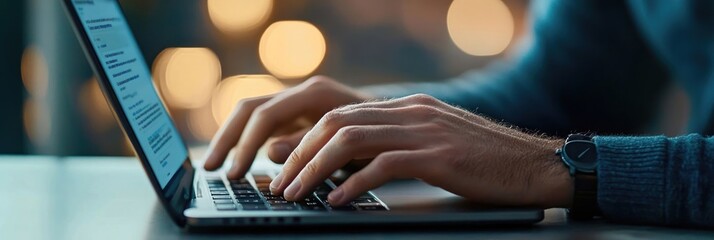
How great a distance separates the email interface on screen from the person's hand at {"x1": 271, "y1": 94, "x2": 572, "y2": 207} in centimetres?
11

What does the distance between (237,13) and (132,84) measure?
2.23 m

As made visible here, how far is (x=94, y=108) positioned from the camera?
98.3 inches

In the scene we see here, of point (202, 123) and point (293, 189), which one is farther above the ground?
point (202, 123)

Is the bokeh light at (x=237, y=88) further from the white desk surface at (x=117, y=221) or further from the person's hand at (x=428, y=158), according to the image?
the person's hand at (x=428, y=158)

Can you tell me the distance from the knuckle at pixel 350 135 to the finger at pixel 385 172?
2 cm

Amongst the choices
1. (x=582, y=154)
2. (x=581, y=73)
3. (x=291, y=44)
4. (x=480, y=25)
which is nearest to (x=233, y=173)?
(x=582, y=154)

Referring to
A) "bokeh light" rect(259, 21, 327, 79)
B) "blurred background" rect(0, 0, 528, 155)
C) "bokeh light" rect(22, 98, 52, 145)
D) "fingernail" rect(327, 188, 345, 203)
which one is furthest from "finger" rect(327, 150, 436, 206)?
"bokeh light" rect(259, 21, 327, 79)

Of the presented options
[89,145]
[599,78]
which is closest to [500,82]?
[599,78]

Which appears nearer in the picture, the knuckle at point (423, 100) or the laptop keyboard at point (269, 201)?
the laptop keyboard at point (269, 201)

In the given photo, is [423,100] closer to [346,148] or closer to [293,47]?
[346,148]

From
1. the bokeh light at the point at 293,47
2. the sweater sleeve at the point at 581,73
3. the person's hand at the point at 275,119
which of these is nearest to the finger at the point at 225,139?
the person's hand at the point at 275,119

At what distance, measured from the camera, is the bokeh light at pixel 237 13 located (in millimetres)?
2938

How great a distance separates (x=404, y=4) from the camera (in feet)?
9.83

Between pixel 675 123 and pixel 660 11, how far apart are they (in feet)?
1.09
